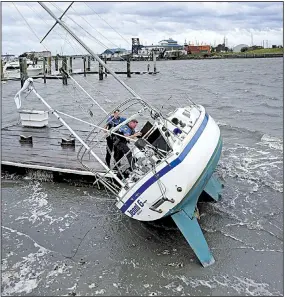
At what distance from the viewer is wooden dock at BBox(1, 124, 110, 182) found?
36.6 ft

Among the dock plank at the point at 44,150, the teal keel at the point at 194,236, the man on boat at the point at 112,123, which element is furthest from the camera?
the dock plank at the point at 44,150

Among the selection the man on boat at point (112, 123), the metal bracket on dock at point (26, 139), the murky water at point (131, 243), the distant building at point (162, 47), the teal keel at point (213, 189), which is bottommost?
the murky water at point (131, 243)

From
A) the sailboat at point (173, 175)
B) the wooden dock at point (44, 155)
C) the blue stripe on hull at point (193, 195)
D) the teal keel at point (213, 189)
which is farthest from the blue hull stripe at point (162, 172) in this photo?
the wooden dock at point (44, 155)

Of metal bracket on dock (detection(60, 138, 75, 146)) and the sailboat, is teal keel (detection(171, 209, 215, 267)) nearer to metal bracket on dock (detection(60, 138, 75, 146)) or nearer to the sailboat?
the sailboat

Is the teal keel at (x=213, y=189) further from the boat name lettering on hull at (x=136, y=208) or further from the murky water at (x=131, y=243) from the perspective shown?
the boat name lettering on hull at (x=136, y=208)

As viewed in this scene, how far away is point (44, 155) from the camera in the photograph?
1227 cm

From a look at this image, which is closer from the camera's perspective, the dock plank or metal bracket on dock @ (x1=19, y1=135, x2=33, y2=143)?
the dock plank

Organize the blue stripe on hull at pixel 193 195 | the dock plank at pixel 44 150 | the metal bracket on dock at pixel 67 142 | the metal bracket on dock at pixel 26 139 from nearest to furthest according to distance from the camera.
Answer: the blue stripe on hull at pixel 193 195 < the dock plank at pixel 44 150 < the metal bracket on dock at pixel 67 142 < the metal bracket on dock at pixel 26 139

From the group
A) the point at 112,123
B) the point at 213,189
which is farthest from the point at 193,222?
the point at 112,123

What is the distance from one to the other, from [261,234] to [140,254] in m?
2.64

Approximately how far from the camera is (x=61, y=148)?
1297 cm

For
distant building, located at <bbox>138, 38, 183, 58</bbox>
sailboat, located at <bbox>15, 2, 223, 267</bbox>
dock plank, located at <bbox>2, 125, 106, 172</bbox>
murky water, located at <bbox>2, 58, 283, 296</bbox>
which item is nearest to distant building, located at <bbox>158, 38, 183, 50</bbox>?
distant building, located at <bbox>138, 38, 183, 58</bbox>

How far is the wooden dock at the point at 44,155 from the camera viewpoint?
36.6ft

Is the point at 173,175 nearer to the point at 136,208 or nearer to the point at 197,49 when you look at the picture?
the point at 136,208
